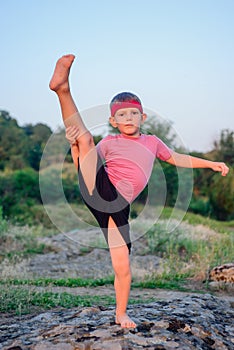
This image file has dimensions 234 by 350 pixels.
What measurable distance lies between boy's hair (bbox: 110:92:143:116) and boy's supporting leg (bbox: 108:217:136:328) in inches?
35.8

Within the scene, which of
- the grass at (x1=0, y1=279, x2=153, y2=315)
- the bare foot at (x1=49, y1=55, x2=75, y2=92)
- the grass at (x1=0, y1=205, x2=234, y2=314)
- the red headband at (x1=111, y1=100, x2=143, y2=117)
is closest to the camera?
the bare foot at (x1=49, y1=55, x2=75, y2=92)

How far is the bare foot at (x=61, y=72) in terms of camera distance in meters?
3.55

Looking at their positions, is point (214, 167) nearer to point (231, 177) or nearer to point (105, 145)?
point (105, 145)

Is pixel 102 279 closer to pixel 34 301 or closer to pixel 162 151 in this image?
pixel 34 301

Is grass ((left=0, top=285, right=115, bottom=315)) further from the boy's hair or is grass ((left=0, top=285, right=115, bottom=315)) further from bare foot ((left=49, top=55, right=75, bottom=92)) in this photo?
bare foot ((left=49, top=55, right=75, bottom=92))

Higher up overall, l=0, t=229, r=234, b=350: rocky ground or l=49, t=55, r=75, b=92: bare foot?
l=49, t=55, r=75, b=92: bare foot

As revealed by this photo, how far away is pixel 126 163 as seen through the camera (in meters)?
4.04

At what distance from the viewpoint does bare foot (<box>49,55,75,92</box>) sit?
3.55 m

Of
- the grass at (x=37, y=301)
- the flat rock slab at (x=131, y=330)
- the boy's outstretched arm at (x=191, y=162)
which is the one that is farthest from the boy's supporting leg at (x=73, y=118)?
the grass at (x=37, y=301)

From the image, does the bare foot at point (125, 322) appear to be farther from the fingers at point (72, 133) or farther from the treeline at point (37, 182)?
the treeline at point (37, 182)

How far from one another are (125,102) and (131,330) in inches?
69.6

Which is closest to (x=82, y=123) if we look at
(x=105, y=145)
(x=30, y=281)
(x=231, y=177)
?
(x=105, y=145)

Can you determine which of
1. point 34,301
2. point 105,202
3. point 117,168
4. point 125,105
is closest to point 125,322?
point 105,202

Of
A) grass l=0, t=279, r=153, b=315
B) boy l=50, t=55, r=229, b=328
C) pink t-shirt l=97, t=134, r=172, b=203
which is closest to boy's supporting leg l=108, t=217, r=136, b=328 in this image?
boy l=50, t=55, r=229, b=328
